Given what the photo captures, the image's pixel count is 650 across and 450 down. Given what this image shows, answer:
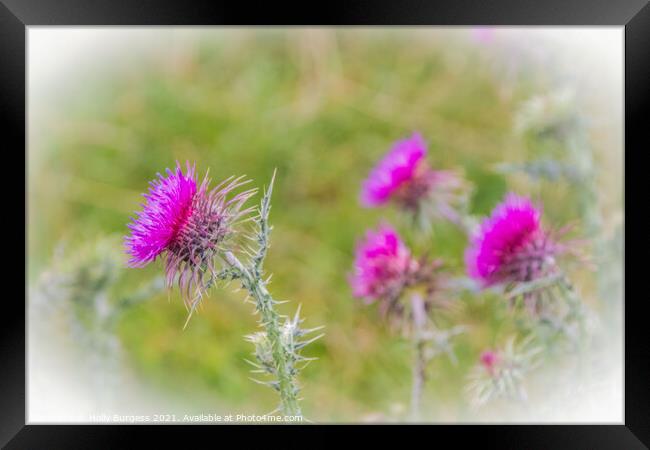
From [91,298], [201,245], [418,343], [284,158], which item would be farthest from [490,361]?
[284,158]

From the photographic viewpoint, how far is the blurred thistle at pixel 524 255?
4.29ft

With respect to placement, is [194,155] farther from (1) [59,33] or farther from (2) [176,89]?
(1) [59,33]

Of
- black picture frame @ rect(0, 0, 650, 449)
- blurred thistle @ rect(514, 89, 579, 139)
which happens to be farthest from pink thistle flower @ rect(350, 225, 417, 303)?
blurred thistle @ rect(514, 89, 579, 139)

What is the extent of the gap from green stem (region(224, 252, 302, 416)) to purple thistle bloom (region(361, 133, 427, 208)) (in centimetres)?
79

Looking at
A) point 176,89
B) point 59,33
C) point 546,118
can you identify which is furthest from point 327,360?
point 59,33

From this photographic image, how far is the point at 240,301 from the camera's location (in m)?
2.53

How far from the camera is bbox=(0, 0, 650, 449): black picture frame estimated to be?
4.68 ft

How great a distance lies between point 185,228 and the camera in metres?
1.06

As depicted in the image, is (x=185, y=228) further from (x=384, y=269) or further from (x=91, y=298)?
(x=91, y=298)

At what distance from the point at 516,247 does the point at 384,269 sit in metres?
0.35

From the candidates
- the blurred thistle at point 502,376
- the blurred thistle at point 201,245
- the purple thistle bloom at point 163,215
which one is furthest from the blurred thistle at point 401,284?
the purple thistle bloom at point 163,215

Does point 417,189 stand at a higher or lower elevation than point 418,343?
higher

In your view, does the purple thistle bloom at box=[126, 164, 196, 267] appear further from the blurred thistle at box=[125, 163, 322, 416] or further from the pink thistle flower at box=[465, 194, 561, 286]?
the pink thistle flower at box=[465, 194, 561, 286]

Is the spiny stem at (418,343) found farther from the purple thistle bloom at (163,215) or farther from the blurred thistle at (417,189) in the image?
the purple thistle bloom at (163,215)
